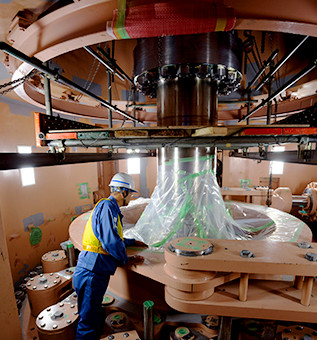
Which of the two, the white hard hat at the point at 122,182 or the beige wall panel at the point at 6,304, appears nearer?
the beige wall panel at the point at 6,304

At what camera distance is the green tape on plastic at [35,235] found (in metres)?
A: 5.43

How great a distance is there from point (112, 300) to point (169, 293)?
5.11 ft

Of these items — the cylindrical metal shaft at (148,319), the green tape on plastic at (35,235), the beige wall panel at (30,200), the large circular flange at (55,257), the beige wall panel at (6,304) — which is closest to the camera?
the beige wall panel at (6,304)

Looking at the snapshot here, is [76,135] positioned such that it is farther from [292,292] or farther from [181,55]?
[292,292]

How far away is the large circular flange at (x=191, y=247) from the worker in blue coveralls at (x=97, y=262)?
2.65ft

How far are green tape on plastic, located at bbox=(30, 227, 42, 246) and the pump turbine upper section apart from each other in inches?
205

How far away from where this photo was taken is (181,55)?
243 centimetres

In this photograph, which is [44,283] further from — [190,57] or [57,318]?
[190,57]

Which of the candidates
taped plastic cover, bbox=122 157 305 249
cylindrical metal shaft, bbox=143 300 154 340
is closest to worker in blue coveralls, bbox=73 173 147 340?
cylindrical metal shaft, bbox=143 300 154 340

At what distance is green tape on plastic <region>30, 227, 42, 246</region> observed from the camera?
543 cm

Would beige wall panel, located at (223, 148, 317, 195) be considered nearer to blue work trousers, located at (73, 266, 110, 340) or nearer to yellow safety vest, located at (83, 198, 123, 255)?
yellow safety vest, located at (83, 198, 123, 255)

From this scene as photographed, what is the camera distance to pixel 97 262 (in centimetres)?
238

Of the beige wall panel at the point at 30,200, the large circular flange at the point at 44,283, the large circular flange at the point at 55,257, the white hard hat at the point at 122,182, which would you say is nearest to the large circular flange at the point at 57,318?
the large circular flange at the point at 44,283

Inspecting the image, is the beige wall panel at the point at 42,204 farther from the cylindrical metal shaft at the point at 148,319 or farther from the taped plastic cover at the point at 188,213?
the cylindrical metal shaft at the point at 148,319
